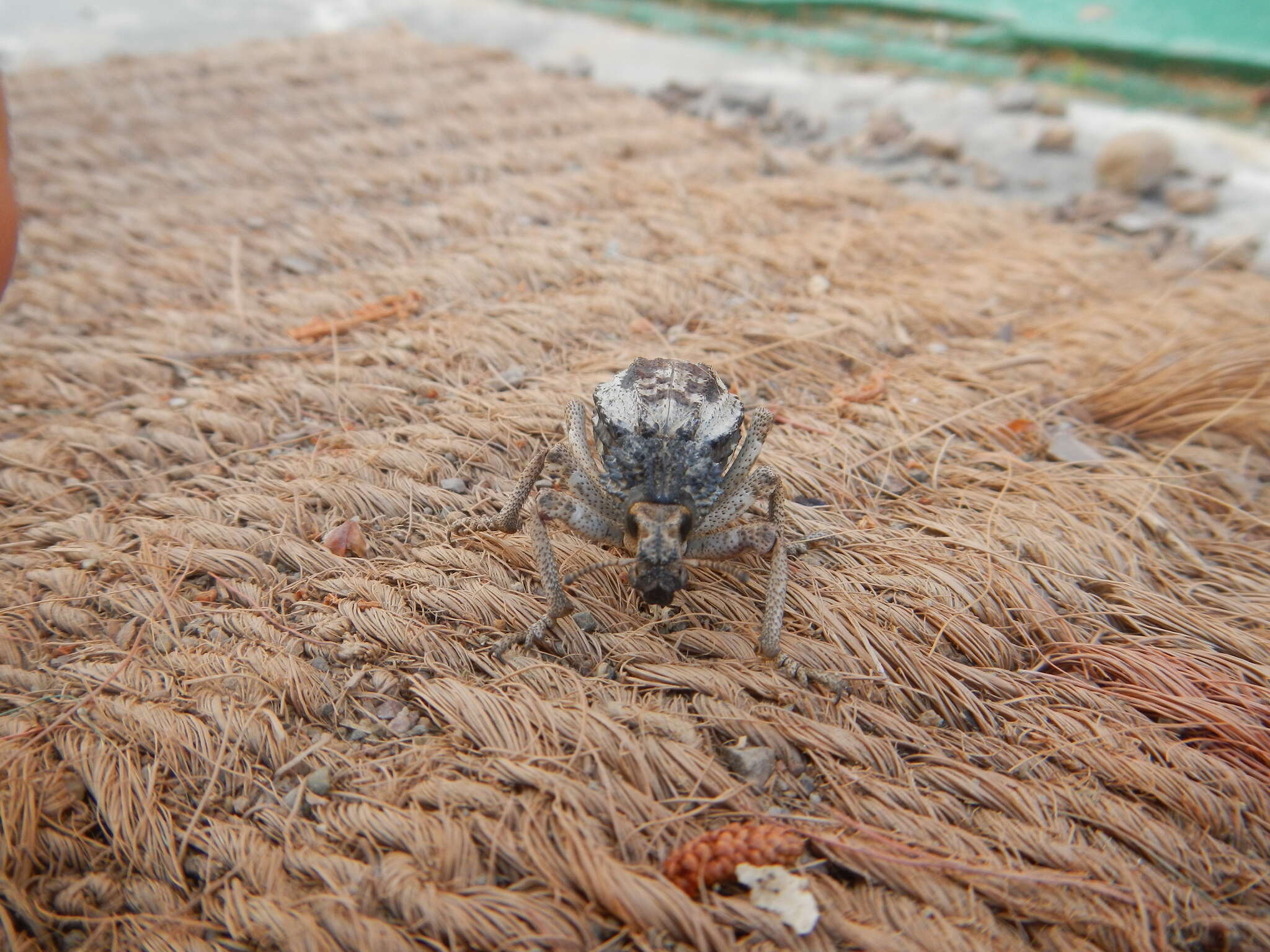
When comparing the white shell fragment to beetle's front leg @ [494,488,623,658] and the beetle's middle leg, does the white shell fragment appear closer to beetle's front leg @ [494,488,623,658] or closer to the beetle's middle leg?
the beetle's middle leg

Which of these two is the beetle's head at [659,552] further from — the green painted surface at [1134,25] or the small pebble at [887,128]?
the green painted surface at [1134,25]

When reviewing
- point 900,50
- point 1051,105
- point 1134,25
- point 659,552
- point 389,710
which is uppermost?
point 1134,25

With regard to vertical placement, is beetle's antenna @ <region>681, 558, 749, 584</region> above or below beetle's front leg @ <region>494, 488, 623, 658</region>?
below

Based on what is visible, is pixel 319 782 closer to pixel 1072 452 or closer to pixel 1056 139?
pixel 1072 452

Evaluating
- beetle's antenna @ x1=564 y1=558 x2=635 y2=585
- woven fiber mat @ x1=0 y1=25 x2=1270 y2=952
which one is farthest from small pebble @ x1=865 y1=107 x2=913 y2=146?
beetle's antenna @ x1=564 y1=558 x2=635 y2=585

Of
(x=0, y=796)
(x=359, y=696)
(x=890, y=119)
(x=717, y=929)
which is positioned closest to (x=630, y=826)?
(x=717, y=929)

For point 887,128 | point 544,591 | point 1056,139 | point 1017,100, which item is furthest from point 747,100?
point 544,591
